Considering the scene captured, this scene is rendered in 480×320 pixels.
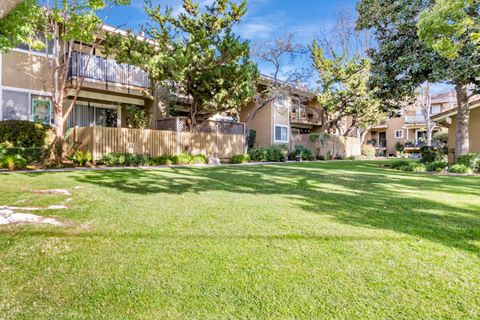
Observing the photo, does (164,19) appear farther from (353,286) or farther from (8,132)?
(353,286)

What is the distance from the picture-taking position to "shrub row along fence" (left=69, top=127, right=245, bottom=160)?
13609 mm

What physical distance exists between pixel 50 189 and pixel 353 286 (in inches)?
265

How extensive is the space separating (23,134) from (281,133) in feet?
63.2

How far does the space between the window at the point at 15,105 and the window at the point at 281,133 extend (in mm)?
18109

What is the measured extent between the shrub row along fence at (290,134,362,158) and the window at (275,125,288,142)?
0.85m

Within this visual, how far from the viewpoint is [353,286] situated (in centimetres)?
267

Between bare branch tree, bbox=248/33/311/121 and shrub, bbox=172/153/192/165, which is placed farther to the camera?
bare branch tree, bbox=248/33/311/121

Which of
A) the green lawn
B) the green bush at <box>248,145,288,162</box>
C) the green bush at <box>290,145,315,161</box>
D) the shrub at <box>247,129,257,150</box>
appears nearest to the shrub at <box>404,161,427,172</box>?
the green bush at <box>248,145,288,162</box>

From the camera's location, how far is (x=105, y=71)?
15.5m

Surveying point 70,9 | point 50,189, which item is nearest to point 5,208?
point 50,189

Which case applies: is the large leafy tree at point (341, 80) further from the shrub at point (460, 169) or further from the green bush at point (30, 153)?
the green bush at point (30, 153)

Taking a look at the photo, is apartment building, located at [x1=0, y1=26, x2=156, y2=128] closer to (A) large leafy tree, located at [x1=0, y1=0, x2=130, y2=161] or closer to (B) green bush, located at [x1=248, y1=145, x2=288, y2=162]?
(A) large leafy tree, located at [x1=0, y1=0, x2=130, y2=161]

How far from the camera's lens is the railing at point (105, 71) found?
14195 millimetres

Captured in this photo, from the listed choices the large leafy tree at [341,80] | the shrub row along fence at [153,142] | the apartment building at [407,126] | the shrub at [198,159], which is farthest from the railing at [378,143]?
the shrub at [198,159]
